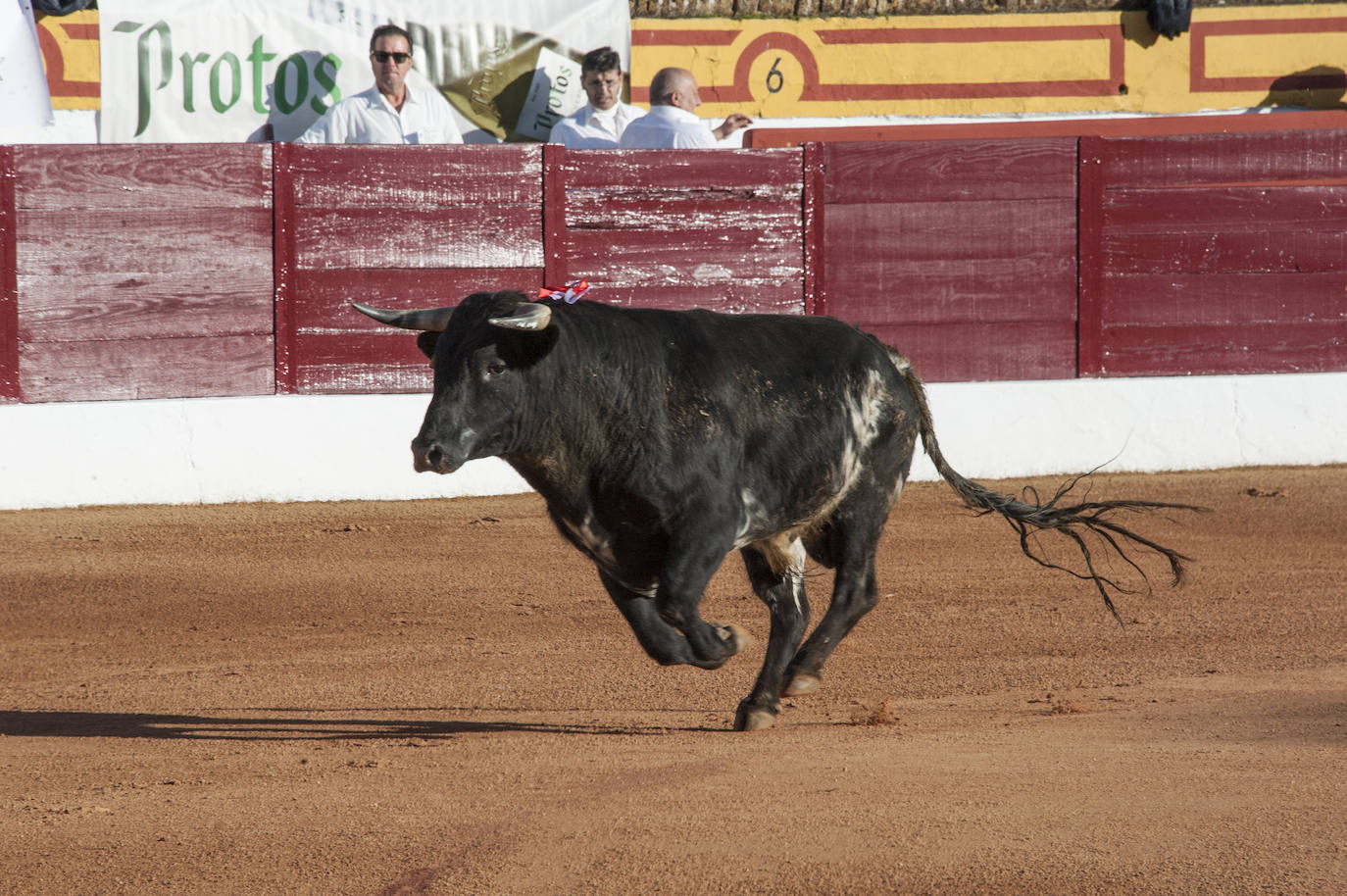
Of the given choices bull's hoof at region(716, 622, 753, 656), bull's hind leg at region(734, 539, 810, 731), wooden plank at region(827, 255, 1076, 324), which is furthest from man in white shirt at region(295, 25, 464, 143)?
bull's hoof at region(716, 622, 753, 656)

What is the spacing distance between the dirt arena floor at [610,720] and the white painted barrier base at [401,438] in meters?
0.25

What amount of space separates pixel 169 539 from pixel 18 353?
1.60 meters

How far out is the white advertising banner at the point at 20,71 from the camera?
9.27m

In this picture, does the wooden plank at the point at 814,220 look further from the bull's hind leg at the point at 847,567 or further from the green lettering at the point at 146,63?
the bull's hind leg at the point at 847,567

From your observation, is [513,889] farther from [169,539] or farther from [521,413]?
[169,539]

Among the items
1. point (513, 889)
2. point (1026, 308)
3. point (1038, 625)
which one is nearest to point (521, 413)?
point (513, 889)

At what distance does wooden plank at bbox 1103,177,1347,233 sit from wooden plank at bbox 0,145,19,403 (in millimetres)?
6142

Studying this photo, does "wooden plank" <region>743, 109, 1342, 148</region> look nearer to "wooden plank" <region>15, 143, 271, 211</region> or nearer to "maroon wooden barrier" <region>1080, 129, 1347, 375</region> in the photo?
"maroon wooden barrier" <region>1080, 129, 1347, 375</region>

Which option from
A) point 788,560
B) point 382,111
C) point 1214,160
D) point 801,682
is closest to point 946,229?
point 1214,160

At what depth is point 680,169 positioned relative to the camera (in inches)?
354

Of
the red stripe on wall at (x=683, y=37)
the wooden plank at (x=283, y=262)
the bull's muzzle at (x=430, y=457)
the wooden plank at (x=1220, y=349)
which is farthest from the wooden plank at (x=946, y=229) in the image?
the bull's muzzle at (x=430, y=457)

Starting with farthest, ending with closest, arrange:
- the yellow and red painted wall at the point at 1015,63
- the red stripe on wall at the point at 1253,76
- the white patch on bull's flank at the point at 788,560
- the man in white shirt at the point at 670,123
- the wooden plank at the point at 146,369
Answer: the red stripe on wall at the point at 1253,76
the yellow and red painted wall at the point at 1015,63
the man in white shirt at the point at 670,123
the wooden plank at the point at 146,369
the white patch on bull's flank at the point at 788,560

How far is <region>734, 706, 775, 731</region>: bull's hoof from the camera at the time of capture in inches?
175

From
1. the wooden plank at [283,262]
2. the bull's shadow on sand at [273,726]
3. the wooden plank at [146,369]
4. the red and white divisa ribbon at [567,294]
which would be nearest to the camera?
the red and white divisa ribbon at [567,294]
